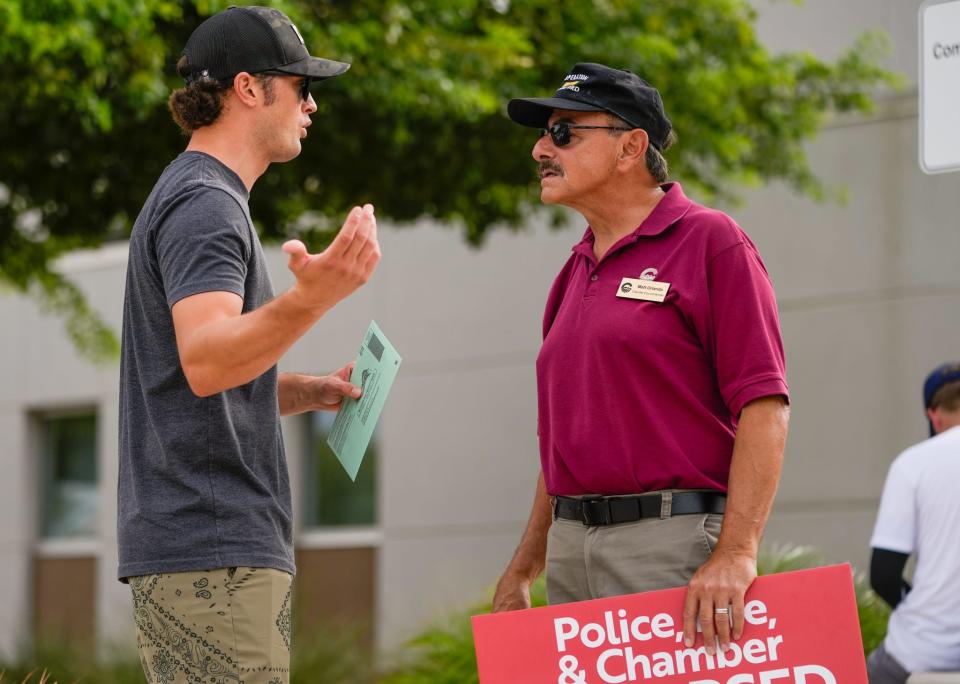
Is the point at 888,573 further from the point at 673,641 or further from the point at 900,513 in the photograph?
the point at 673,641

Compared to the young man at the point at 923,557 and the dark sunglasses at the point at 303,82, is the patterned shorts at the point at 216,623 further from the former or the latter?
the young man at the point at 923,557

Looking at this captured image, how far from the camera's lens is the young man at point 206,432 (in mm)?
2516

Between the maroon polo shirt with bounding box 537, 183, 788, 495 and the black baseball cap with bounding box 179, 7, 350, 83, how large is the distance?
0.86 meters

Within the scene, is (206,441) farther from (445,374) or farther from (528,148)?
(445,374)

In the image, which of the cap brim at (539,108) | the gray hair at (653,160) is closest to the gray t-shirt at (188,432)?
the cap brim at (539,108)

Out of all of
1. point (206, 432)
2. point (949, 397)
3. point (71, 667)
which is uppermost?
point (949, 397)

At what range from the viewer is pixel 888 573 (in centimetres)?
523

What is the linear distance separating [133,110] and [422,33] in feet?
5.18

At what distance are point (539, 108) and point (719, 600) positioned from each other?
128cm

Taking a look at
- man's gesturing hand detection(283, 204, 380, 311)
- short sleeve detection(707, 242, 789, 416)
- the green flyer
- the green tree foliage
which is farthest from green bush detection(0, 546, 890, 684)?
man's gesturing hand detection(283, 204, 380, 311)

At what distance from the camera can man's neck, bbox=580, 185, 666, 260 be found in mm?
3447

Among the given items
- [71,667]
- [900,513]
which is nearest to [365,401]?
[900,513]

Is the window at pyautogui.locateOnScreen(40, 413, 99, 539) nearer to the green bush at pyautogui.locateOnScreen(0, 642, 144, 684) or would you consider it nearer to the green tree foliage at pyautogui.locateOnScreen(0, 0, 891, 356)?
the green bush at pyautogui.locateOnScreen(0, 642, 144, 684)

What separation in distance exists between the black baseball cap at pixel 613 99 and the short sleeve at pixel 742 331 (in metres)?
0.46
